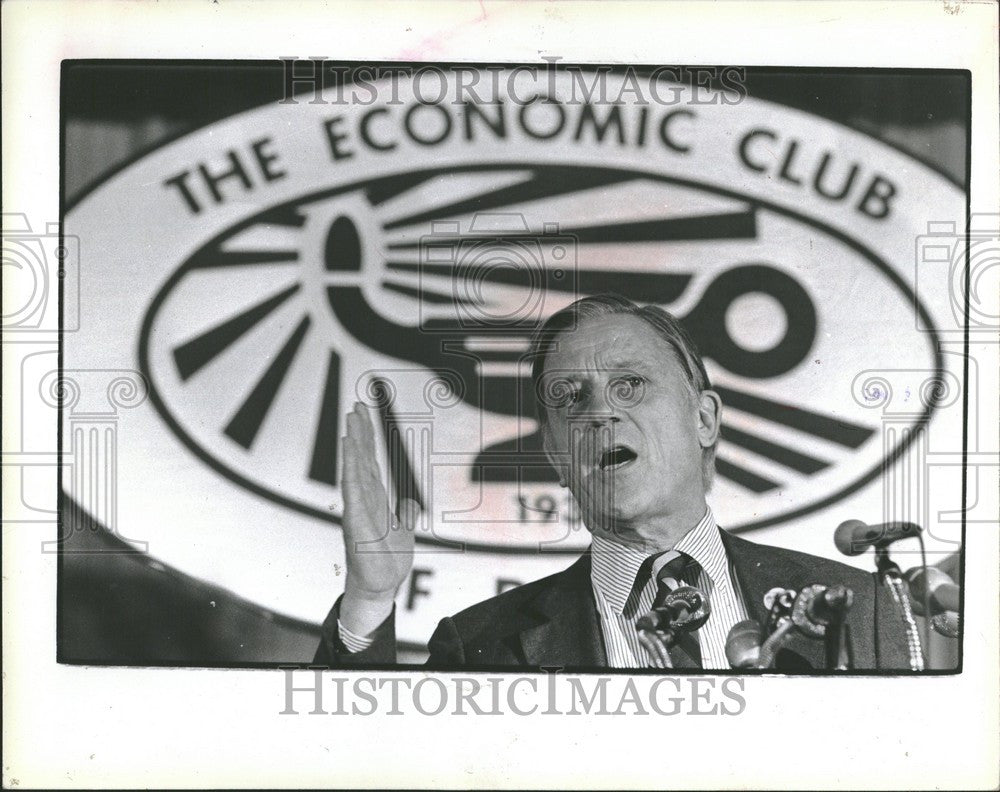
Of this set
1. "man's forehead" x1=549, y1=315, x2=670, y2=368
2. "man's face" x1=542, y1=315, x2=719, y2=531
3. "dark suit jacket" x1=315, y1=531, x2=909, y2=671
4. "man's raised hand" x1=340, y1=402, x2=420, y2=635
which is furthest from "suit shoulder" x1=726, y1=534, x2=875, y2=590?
"man's raised hand" x1=340, y1=402, x2=420, y2=635

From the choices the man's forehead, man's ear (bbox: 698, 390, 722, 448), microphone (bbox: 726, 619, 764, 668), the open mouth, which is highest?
the man's forehead

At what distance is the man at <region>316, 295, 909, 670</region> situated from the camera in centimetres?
234

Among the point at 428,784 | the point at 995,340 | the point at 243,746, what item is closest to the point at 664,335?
the point at 995,340

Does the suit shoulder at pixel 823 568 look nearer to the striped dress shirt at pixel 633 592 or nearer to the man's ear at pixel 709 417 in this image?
the striped dress shirt at pixel 633 592

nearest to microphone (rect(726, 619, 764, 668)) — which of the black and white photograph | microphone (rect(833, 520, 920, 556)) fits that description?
the black and white photograph

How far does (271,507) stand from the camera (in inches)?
93.4

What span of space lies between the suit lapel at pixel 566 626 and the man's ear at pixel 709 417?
0.37 metres

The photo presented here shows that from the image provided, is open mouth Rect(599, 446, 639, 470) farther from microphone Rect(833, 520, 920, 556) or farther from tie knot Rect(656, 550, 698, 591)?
microphone Rect(833, 520, 920, 556)

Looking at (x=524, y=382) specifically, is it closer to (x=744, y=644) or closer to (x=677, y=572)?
(x=677, y=572)

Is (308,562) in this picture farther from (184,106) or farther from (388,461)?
(184,106)

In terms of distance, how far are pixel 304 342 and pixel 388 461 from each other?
1.06ft

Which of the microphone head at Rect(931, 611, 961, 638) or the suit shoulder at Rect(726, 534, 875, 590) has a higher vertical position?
the suit shoulder at Rect(726, 534, 875, 590)

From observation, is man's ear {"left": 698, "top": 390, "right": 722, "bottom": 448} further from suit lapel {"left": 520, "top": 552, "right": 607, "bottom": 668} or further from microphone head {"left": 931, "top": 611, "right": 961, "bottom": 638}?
microphone head {"left": 931, "top": 611, "right": 961, "bottom": 638}

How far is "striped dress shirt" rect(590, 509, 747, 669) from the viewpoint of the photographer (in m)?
2.35
